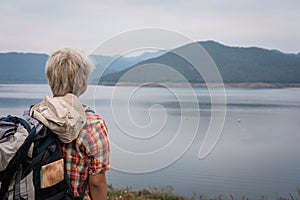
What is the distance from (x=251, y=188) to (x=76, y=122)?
888 centimetres

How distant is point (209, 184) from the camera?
991cm

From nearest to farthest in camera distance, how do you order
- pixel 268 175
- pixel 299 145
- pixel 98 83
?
pixel 98 83 < pixel 268 175 < pixel 299 145

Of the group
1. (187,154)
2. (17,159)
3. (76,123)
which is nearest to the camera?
(17,159)

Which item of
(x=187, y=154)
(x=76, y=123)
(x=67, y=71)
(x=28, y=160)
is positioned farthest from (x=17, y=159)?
(x=187, y=154)

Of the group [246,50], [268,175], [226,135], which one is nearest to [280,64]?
[246,50]

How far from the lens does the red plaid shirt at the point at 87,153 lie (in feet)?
5.16

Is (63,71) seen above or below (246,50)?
below

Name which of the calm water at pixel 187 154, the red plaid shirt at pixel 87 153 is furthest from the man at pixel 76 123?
the calm water at pixel 187 154

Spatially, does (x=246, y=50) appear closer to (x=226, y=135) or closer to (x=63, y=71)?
(x=226, y=135)

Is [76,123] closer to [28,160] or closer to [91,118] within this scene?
[91,118]

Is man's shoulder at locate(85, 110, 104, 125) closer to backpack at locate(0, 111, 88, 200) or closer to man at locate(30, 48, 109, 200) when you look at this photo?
man at locate(30, 48, 109, 200)

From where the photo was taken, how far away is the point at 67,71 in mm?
1627

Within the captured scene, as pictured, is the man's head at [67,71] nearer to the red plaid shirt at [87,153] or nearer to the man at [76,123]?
the man at [76,123]

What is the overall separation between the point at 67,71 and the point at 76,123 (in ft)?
0.85
